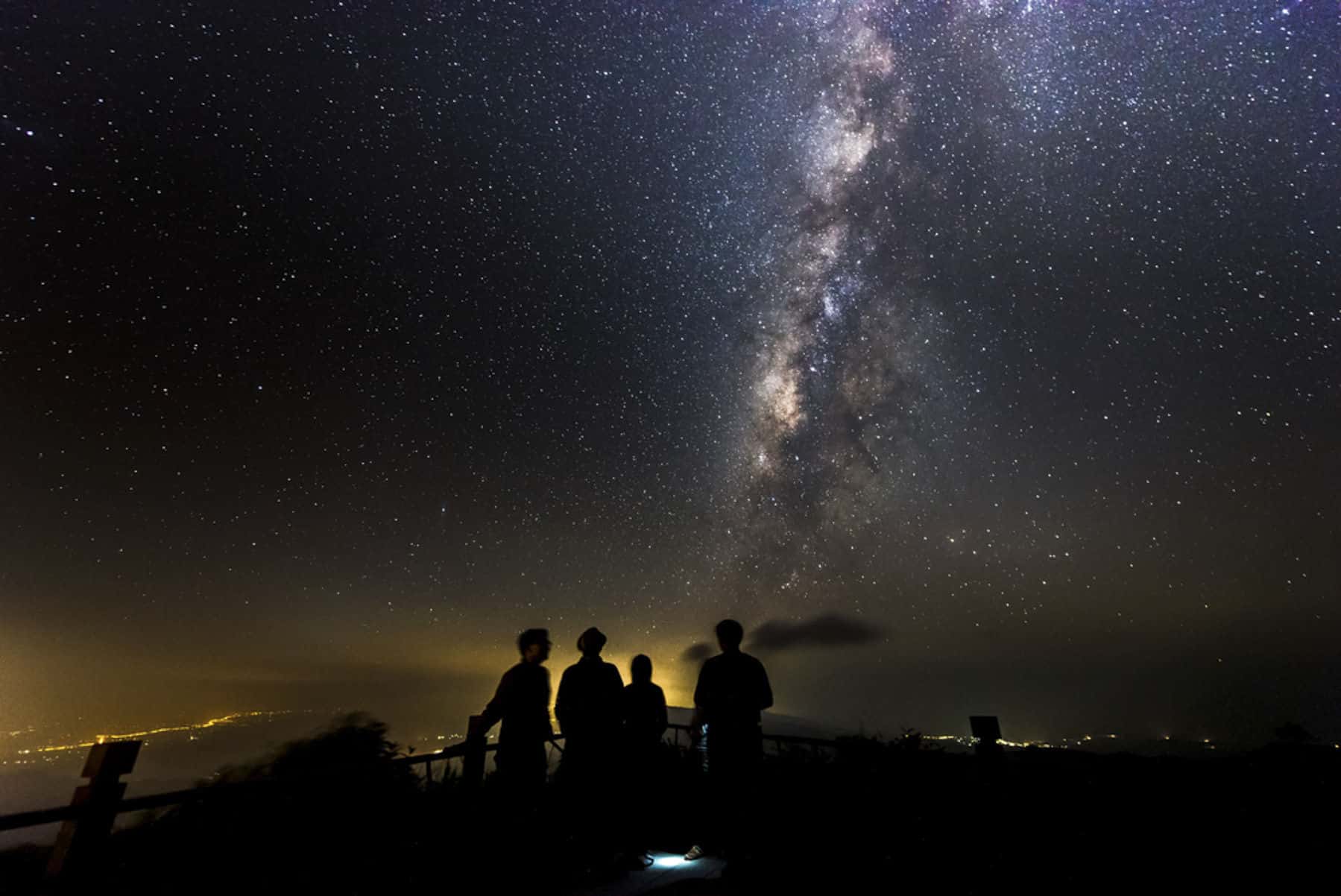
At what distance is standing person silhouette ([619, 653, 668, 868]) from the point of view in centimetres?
566

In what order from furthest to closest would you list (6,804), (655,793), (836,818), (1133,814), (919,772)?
Answer: 1. (6,804)
2. (655,793)
3. (919,772)
4. (836,818)
5. (1133,814)

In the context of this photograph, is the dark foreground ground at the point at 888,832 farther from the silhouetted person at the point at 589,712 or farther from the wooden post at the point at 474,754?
the silhouetted person at the point at 589,712

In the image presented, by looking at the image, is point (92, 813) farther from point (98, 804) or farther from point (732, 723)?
point (732, 723)

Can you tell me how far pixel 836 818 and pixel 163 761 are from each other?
227429mm

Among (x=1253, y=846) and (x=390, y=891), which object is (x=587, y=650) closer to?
(x=390, y=891)

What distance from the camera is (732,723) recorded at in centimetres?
555

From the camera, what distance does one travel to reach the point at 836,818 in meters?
5.36

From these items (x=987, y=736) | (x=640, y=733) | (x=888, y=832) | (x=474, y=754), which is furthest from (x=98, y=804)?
(x=987, y=736)

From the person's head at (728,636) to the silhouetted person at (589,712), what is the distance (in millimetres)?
1017

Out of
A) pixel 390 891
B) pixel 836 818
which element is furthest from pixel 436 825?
pixel 836 818

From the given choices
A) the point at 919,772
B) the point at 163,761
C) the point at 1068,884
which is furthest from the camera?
the point at 163,761

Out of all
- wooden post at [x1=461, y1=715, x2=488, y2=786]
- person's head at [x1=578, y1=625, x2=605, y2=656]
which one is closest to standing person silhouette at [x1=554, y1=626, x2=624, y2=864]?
person's head at [x1=578, y1=625, x2=605, y2=656]

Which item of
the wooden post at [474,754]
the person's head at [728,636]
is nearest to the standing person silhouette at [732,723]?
the person's head at [728,636]

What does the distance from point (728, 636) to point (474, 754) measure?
2484 millimetres
